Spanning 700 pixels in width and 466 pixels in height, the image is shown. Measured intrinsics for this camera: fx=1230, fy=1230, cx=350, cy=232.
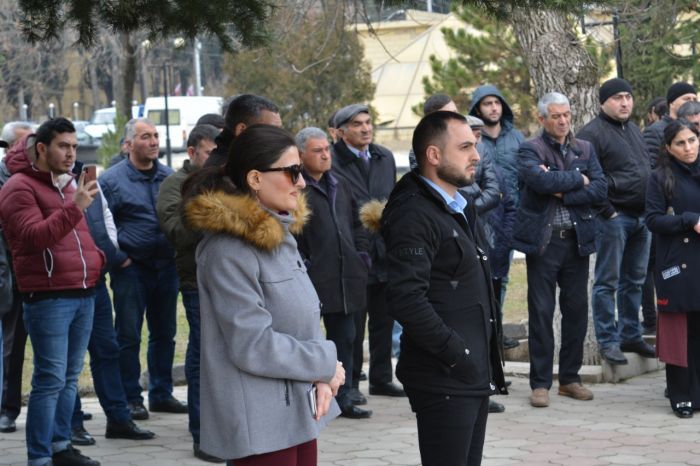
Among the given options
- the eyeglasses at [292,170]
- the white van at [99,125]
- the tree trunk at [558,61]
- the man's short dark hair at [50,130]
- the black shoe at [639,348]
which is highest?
the white van at [99,125]

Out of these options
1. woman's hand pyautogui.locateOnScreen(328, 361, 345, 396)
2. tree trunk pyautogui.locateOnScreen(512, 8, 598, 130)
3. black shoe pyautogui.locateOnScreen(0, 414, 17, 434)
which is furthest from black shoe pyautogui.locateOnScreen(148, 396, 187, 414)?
woman's hand pyautogui.locateOnScreen(328, 361, 345, 396)

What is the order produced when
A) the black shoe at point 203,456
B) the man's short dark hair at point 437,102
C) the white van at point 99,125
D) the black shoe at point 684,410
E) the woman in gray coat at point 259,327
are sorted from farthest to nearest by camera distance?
1. the white van at point 99,125
2. the man's short dark hair at point 437,102
3. the black shoe at point 684,410
4. the black shoe at point 203,456
5. the woman in gray coat at point 259,327

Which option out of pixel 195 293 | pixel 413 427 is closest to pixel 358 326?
pixel 413 427

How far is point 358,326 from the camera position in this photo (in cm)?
943

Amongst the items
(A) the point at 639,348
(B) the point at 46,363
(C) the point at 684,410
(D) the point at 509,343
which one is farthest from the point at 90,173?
(A) the point at 639,348

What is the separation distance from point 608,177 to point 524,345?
77.5 inches

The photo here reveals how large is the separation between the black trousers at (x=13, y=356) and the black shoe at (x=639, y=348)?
195 inches

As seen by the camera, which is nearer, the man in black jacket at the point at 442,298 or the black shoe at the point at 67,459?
the man in black jacket at the point at 442,298

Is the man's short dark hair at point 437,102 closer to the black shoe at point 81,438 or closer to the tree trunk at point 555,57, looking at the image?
the tree trunk at point 555,57

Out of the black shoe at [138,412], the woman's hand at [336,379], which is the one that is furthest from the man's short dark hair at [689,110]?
the woman's hand at [336,379]

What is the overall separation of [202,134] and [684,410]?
3.86 metres

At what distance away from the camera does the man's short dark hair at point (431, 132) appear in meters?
5.39

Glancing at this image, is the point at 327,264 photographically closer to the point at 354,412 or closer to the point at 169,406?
the point at 354,412

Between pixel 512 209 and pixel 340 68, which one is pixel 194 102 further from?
pixel 512 209
